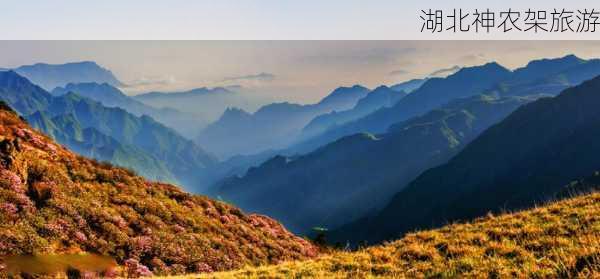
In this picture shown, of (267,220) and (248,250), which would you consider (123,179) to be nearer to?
(248,250)

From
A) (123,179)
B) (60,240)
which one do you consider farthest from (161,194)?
(60,240)

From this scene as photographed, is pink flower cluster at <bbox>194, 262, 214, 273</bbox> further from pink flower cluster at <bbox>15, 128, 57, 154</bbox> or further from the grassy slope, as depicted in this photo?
pink flower cluster at <bbox>15, 128, 57, 154</bbox>

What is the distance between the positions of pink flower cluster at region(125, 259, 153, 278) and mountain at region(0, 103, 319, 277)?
5 centimetres

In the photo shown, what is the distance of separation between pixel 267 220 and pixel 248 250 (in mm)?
10890

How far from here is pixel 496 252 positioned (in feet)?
49.1

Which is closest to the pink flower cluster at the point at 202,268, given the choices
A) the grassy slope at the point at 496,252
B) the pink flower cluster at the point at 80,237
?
the pink flower cluster at the point at 80,237

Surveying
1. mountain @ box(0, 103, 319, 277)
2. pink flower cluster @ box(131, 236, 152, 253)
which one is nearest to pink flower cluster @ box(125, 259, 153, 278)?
mountain @ box(0, 103, 319, 277)

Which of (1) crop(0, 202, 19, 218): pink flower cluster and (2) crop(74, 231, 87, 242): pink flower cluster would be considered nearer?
(1) crop(0, 202, 19, 218): pink flower cluster

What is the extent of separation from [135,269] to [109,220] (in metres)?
4.50

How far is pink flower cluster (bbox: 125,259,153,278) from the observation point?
2258 cm

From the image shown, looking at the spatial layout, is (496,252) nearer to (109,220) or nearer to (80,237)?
(80,237)

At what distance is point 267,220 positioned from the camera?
42.4 metres

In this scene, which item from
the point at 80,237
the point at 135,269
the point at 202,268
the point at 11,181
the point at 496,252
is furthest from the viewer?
the point at 202,268

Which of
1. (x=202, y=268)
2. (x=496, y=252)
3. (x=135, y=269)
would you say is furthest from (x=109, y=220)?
(x=496, y=252)
